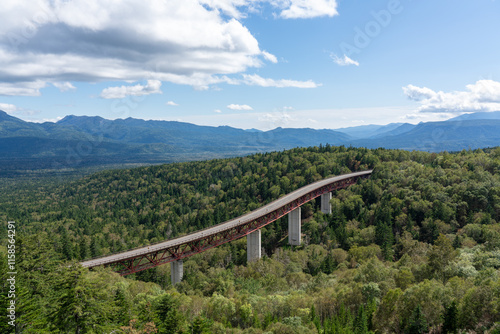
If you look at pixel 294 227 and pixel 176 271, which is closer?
pixel 176 271

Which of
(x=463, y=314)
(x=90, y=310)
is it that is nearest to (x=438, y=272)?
(x=463, y=314)

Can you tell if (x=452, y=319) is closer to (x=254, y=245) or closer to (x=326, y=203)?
(x=254, y=245)

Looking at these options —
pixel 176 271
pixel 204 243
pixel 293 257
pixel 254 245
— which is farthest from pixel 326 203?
pixel 176 271

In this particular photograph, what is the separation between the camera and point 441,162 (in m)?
124

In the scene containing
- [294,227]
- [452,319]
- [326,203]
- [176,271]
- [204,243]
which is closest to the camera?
[452,319]

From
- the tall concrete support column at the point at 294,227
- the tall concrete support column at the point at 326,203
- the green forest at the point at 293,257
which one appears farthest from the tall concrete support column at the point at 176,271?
the tall concrete support column at the point at 326,203

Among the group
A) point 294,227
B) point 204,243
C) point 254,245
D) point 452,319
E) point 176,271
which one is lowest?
point 176,271

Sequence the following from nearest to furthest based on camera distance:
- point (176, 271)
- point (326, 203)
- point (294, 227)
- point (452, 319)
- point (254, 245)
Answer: point (452, 319) < point (176, 271) < point (254, 245) < point (294, 227) < point (326, 203)

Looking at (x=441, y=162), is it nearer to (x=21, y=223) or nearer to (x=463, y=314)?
(x=463, y=314)

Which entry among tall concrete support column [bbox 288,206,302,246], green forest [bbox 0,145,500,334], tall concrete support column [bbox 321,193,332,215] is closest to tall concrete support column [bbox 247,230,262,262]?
green forest [bbox 0,145,500,334]

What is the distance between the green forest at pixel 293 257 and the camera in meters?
31.8

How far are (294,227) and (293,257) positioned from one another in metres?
20.0

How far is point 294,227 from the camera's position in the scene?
97438 millimetres

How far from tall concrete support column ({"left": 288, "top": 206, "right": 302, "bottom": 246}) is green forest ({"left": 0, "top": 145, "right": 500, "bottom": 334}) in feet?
13.5
